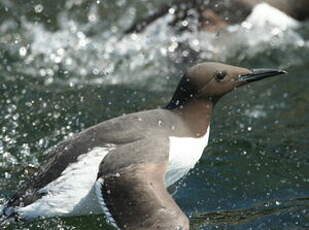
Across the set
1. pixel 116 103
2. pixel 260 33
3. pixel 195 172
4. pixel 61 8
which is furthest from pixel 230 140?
pixel 61 8

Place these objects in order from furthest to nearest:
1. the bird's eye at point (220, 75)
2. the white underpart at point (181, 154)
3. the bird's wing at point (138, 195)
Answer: the bird's eye at point (220, 75), the white underpart at point (181, 154), the bird's wing at point (138, 195)

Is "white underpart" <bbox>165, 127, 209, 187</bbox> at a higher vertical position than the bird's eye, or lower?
lower

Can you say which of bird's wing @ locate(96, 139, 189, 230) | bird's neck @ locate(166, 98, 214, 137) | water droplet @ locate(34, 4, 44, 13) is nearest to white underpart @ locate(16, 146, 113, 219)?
bird's wing @ locate(96, 139, 189, 230)

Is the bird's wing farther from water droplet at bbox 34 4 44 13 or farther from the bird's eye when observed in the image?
water droplet at bbox 34 4 44 13

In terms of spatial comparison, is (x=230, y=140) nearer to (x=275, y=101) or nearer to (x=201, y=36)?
(x=275, y=101)

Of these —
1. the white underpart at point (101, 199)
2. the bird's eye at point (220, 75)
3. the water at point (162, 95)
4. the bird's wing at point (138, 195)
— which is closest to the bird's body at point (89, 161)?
the bird's wing at point (138, 195)

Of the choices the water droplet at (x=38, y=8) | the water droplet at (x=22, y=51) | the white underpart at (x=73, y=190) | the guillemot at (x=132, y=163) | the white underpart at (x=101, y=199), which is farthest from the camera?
the water droplet at (x=38, y=8)

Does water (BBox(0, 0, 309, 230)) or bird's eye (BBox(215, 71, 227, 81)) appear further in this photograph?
water (BBox(0, 0, 309, 230))

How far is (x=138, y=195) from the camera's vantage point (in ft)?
17.6

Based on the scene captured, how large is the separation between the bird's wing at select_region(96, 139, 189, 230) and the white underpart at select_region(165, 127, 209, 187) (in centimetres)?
24

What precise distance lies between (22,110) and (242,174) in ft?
8.72

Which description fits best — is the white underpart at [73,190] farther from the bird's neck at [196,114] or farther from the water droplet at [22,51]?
the water droplet at [22,51]

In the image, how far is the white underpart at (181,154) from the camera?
20.0 ft

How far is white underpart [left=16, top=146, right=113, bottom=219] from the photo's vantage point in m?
5.95
